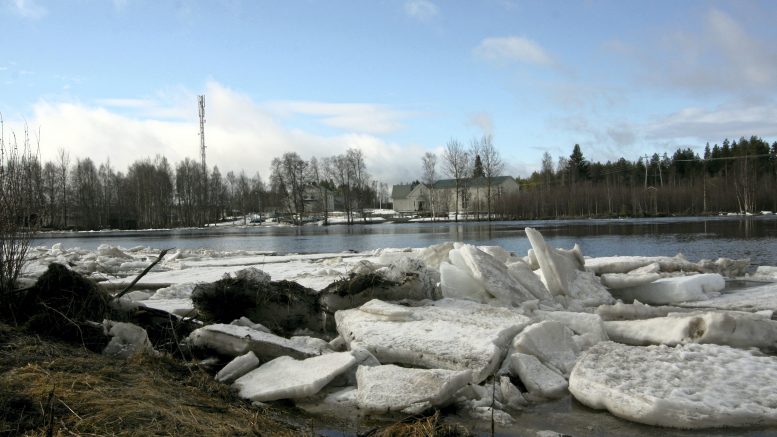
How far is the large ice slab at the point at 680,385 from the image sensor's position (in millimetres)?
3990

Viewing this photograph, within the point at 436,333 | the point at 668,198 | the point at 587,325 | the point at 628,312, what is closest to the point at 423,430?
the point at 436,333

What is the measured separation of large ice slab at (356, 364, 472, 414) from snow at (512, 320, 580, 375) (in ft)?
3.23

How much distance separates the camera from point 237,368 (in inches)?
204

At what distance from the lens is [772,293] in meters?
9.13

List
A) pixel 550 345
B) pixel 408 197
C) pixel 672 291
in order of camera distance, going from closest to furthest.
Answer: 1. pixel 550 345
2. pixel 672 291
3. pixel 408 197

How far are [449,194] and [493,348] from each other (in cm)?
8502

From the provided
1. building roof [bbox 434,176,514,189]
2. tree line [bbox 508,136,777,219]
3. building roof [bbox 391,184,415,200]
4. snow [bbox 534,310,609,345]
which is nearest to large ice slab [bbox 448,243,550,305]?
snow [bbox 534,310,609,345]

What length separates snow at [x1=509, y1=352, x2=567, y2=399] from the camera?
4703 mm

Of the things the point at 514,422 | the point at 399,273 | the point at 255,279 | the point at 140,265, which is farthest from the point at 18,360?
the point at 140,265

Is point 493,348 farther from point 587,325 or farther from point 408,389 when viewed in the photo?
point 587,325

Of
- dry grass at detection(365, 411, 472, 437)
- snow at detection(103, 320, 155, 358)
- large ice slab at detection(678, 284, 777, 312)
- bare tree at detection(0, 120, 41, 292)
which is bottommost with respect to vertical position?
large ice slab at detection(678, 284, 777, 312)

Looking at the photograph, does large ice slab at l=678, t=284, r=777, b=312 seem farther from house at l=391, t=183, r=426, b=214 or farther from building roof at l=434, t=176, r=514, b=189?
house at l=391, t=183, r=426, b=214

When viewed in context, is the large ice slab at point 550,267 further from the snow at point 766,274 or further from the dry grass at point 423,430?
the snow at point 766,274

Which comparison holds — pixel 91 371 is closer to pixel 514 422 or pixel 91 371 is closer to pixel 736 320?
pixel 514 422
